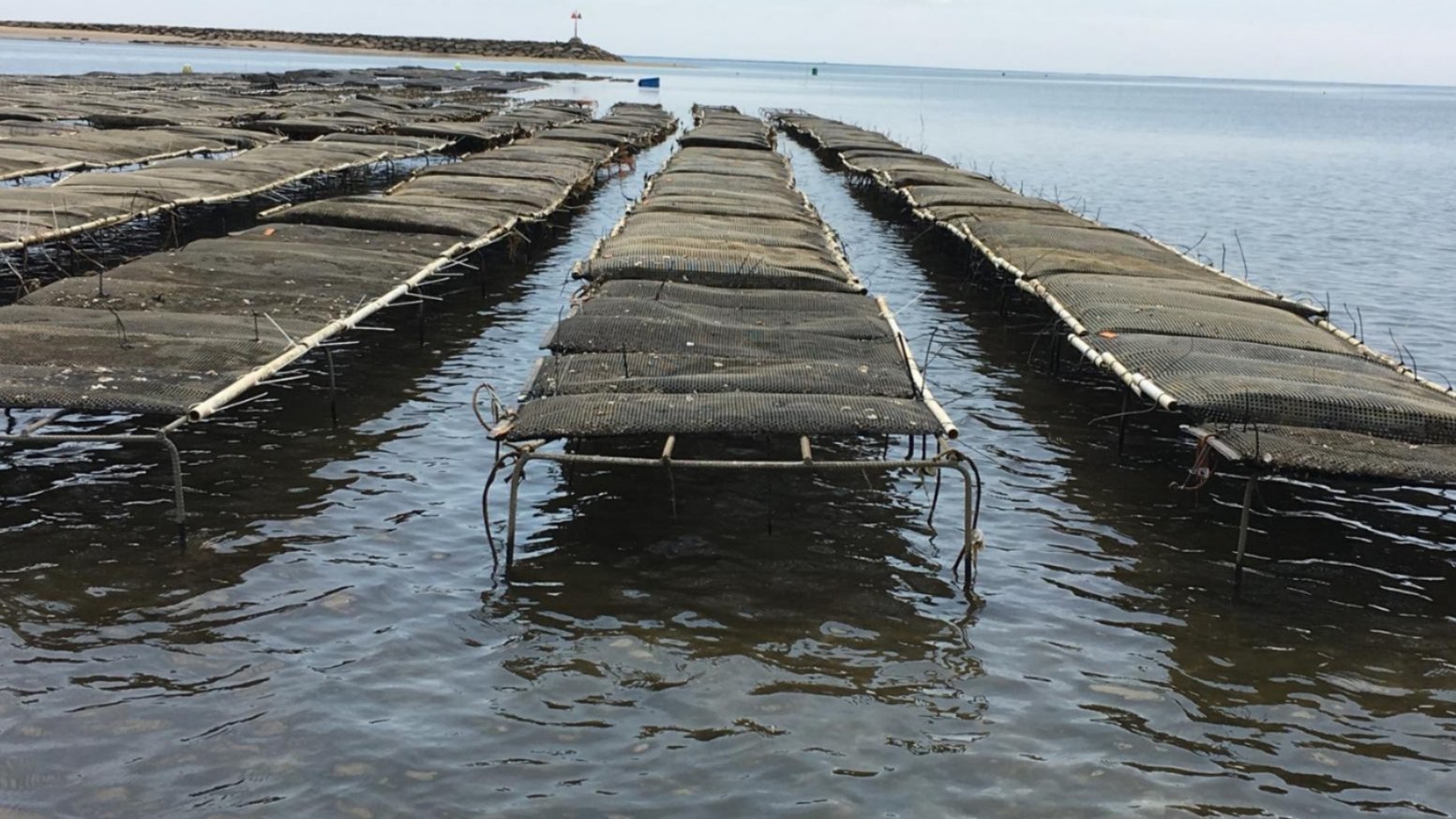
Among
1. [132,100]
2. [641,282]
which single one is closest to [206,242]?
[641,282]

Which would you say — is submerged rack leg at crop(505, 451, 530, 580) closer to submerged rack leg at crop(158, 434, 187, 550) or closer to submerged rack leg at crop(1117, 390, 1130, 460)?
submerged rack leg at crop(158, 434, 187, 550)

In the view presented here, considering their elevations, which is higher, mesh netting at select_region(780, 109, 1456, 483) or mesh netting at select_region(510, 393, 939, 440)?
mesh netting at select_region(780, 109, 1456, 483)

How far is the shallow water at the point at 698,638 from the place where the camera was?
6949mm

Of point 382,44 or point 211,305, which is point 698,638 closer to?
point 211,305

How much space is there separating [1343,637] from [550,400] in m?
6.51

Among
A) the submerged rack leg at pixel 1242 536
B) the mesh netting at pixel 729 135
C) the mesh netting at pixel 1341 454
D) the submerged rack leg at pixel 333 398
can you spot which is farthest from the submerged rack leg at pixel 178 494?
the mesh netting at pixel 729 135

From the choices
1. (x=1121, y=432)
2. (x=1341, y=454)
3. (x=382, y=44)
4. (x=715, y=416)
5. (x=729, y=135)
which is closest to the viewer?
(x=1341, y=454)

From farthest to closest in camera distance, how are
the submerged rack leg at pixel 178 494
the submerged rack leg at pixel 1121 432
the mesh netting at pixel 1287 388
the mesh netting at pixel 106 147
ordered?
the mesh netting at pixel 106 147 < the submerged rack leg at pixel 1121 432 < the mesh netting at pixel 1287 388 < the submerged rack leg at pixel 178 494

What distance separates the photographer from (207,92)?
51.3 m

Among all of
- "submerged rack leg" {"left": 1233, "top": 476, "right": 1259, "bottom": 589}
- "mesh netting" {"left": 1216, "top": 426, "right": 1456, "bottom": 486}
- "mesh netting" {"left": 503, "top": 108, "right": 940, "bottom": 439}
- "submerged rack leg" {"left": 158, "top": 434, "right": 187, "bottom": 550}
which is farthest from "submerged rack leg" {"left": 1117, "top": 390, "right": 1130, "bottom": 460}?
"submerged rack leg" {"left": 158, "top": 434, "right": 187, "bottom": 550}

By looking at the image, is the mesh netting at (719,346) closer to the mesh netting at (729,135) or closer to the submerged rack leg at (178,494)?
the submerged rack leg at (178,494)

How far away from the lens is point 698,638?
851cm

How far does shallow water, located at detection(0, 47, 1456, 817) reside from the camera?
6.95m

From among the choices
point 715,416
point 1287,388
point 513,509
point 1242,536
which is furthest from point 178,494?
point 1287,388
